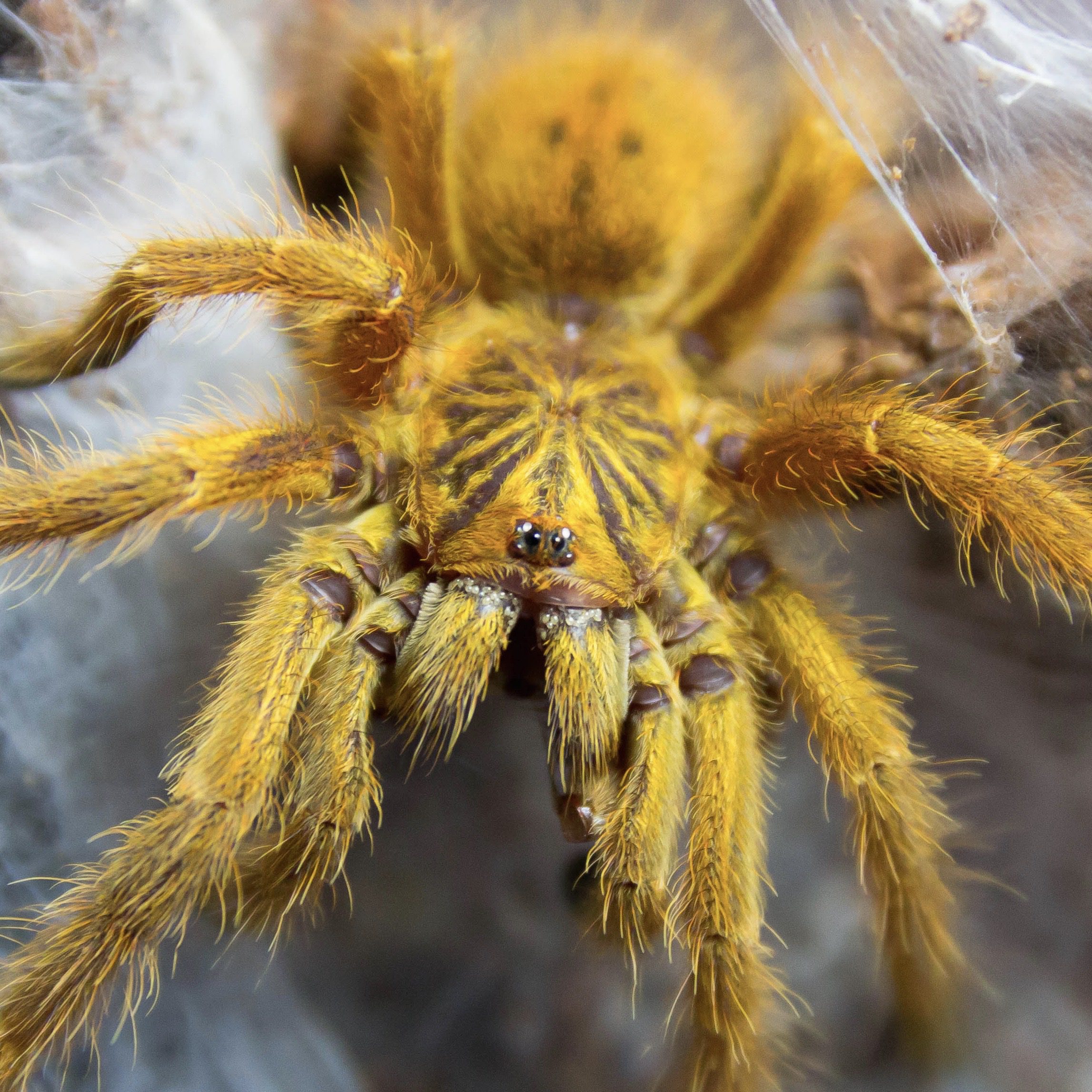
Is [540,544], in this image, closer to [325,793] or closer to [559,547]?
[559,547]

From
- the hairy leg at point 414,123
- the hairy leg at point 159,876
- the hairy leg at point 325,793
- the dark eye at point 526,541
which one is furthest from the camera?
→ the hairy leg at point 414,123

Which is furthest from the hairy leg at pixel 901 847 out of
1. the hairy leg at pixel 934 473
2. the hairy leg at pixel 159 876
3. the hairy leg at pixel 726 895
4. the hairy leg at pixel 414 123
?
the hairy leg at pixel 414 123

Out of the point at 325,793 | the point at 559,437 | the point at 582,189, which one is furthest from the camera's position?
the point at 582,189

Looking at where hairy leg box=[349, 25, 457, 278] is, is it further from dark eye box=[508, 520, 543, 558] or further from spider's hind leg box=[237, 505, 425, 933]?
spider's hind leg box=[237, 505, 425, 933]

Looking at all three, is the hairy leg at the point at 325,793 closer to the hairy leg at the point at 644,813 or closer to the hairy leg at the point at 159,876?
the hairy leg at the point at 159,876

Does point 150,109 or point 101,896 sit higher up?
point 150,109

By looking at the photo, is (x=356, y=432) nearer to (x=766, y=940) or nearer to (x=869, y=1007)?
(x=766, y=940)

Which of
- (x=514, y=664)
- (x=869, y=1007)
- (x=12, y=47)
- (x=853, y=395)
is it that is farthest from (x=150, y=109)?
(x=869, y=1007)

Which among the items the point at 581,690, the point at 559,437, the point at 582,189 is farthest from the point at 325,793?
the point at 582,189
